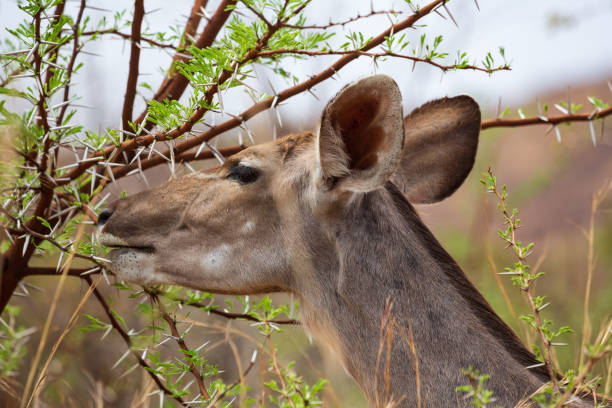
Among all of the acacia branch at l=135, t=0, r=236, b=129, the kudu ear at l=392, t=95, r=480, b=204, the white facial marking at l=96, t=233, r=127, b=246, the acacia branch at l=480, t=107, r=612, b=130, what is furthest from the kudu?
the acacia branch at l=480, t=107, r=612, b=130

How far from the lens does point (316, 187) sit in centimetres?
334

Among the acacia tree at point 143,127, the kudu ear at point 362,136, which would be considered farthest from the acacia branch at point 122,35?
the kudu ear at point 362,136

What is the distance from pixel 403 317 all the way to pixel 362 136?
0.88 meters

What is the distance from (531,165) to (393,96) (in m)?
20.2

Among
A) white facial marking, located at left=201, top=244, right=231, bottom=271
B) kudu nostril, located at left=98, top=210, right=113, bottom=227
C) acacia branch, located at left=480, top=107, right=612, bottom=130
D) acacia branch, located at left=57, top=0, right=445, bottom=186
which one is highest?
acacia branch, located at left=57, top=0, right=445, bottom=186

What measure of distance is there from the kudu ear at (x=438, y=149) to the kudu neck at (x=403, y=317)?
540 millimetres

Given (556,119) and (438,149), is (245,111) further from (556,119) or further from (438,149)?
(556,119)

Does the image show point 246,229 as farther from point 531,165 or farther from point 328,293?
point 531,165

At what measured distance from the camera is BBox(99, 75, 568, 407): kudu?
310 cm

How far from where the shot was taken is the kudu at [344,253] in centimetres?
310

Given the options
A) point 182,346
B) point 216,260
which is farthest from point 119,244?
point 182,346

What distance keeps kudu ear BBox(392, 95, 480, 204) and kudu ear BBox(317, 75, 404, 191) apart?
0.78 metres

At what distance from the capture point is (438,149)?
3.96 m

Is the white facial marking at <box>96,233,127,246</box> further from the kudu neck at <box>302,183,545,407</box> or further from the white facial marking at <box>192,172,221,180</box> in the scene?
the kudu neck at <box>302,183,545,407</box>
